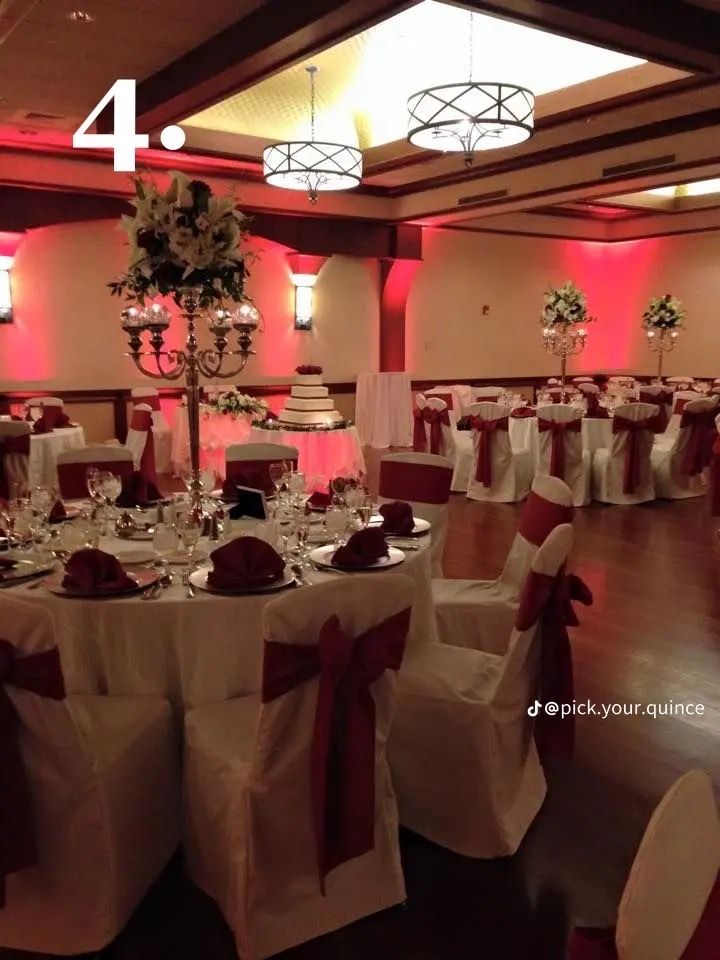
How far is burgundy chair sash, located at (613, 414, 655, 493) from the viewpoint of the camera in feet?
26.2

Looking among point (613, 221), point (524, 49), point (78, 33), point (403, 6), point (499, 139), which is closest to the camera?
point (403, 6)

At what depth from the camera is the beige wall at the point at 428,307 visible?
31.8 ft

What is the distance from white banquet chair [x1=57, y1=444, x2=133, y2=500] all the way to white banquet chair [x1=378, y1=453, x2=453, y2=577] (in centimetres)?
137

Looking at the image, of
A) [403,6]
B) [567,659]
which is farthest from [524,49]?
[567,659]

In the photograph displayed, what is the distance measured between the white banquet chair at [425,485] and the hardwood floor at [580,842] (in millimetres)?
945

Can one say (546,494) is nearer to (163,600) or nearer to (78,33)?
(163,600)

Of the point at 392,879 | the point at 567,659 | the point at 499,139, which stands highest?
the point at 499,139

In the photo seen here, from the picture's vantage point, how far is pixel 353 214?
10.9 meters

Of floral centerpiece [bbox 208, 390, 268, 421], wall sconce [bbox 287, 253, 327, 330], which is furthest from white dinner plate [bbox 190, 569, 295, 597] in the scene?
wall sconce [bbox 287, 253, 327, 330]

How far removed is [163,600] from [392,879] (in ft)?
3.33

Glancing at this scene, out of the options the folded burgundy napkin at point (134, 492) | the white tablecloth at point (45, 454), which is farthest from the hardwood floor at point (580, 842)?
the white tablecloth at point (45, 454)

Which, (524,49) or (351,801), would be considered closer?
(351,801)

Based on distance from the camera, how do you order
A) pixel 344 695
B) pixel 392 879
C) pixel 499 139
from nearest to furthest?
1. pixel 344 695
2. pixel 392 879
3. pixel 499 139

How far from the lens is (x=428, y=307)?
12734 millimetres
